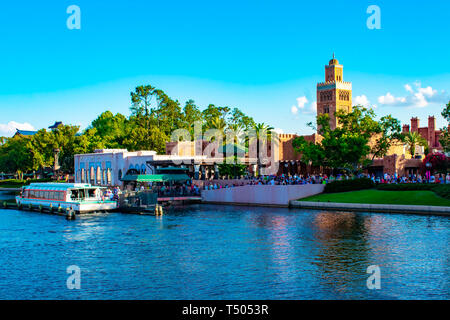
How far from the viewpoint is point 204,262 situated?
27641 millimetres

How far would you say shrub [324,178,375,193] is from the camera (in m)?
58.5

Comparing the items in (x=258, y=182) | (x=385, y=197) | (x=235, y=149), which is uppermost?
(x=235, y=149)

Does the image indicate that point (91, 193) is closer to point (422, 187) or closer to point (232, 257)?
point (232, 257)

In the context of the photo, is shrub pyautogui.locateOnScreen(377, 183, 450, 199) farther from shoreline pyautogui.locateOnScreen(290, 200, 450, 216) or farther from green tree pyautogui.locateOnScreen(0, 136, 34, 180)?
green tree pyautogui.locateOnScreen(0, 136, 34, 180)

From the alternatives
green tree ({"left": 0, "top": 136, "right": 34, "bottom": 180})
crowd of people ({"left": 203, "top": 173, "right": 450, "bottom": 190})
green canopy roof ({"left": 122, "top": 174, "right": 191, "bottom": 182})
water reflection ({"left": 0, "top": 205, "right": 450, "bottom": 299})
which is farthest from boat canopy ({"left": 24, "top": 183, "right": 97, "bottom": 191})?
green tree ({"left": 0, "top": 136, "right": 34, "bottom": 180})

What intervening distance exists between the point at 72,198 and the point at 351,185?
3271cm

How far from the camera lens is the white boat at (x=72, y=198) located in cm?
5350

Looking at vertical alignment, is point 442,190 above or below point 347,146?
below

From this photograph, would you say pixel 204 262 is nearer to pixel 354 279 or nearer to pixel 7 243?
pixel 354 279

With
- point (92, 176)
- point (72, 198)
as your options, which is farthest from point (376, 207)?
point (92, 176)

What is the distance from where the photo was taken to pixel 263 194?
2404 inches

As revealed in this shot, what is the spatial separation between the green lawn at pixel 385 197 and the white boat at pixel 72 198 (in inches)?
939
